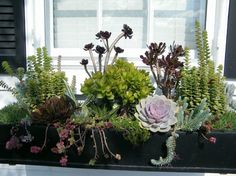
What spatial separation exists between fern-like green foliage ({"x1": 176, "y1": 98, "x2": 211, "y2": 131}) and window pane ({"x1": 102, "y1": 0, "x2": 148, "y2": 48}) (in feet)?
1.73

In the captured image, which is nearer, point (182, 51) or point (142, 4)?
point (182, 51)

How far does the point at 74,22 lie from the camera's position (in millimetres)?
1479

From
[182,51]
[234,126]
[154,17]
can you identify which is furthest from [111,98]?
[154,17]

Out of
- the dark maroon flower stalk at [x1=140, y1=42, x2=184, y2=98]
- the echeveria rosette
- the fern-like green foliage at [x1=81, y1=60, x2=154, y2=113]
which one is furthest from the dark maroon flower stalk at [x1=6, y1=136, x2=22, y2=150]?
the dark maroon flower stalk at [x1=140, y1=42, x2=184, y2=98]

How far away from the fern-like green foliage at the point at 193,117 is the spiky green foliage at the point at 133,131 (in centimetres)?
12

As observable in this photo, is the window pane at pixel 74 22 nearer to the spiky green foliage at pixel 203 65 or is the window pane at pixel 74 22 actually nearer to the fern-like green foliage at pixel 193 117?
the spiky green foliage at pixel 203 65

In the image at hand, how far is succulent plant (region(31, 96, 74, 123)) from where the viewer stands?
1032 millimetres

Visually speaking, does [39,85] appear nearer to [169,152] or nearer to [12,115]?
[12,115]

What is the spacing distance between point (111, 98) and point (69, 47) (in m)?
0.54

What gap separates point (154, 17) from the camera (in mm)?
1441

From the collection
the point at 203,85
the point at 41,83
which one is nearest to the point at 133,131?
the point at 203,85

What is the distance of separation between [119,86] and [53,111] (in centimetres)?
25

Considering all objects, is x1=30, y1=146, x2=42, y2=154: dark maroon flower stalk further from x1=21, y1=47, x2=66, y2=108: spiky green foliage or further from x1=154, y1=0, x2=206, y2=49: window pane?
x1=154, y1=0, x2=206, y2=49: window pane

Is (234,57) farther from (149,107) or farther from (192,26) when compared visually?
(149,107)
